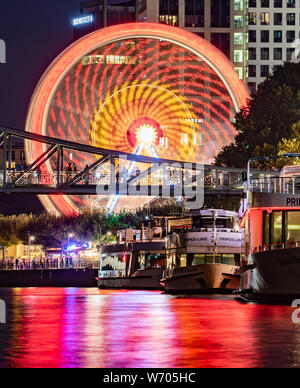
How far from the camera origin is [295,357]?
16234mm

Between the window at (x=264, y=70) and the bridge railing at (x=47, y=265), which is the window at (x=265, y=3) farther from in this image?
the bridge railing at (x=47, y=265)

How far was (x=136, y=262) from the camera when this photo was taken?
186 feet

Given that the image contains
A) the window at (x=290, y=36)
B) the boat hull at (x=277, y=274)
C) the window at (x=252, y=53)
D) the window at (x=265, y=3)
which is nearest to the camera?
the boat hull at (x=277, y=274)

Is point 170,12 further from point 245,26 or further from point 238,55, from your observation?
point 238,55

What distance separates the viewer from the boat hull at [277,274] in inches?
1139

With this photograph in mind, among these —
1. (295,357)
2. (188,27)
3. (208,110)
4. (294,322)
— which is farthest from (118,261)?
(188,27)

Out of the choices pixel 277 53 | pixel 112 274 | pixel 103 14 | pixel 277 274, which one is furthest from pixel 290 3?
pixel 277 274

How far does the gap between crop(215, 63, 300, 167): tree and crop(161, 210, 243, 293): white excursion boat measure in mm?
13234

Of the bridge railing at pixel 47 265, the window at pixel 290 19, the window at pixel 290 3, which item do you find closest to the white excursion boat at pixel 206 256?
the bridge railing at pixel 47 265

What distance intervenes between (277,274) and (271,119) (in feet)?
117

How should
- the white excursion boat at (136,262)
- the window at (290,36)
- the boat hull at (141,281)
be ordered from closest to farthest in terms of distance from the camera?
the boat hull at (141,281), the white excursion boat at (136,262), the window at (290,36)

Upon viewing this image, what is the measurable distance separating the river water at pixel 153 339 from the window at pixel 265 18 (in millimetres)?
116473

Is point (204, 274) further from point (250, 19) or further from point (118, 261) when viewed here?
A: point (250, 19)
